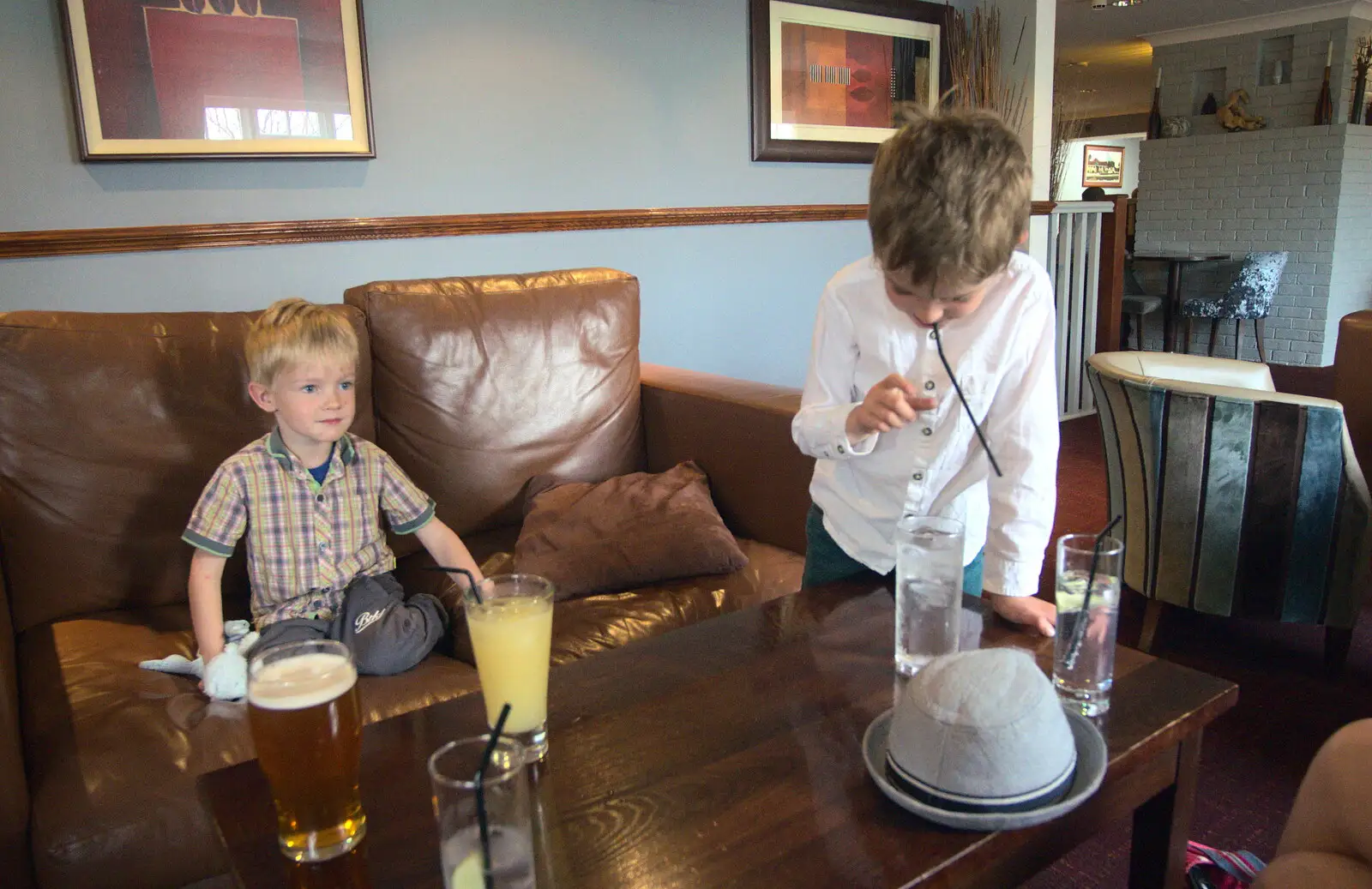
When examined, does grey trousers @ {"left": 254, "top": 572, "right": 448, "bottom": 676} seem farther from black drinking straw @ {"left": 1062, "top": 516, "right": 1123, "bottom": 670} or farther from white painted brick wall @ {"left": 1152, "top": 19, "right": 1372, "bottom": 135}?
white painted brick wall @ {"left": 1152, "top": 19, "right": 1372, "bottom": 135}

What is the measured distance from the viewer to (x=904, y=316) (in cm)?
125

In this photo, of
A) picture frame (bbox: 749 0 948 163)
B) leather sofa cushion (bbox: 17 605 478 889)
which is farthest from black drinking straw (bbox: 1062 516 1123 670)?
picture frame (bbox: 749 0 948 163)

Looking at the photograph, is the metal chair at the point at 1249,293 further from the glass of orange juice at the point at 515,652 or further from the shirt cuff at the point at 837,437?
the glass of orange juice at the point at 515,652

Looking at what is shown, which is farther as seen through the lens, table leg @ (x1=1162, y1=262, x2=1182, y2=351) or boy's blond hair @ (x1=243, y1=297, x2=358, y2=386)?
table leg @ (x1=1162, y1=262, x2=1182, y2=351)

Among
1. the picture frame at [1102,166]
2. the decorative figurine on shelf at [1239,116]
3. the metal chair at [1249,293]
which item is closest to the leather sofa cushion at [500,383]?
the metal chair at [1249,293]

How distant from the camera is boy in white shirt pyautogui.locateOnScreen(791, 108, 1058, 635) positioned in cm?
96

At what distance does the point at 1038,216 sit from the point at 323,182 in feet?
10.5

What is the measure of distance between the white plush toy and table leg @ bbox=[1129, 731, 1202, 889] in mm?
1210

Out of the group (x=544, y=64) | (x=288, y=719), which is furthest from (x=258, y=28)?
(x=288, y=719)

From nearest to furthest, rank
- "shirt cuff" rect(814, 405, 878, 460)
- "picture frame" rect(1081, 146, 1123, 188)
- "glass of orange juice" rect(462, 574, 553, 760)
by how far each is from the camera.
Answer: "glass of orange juice" rect(462, 574, 553, 760) < "shirt cuff" rect(814, 405, 878, 460) < "picture frame" rect(1081, 146, 1123, 188)

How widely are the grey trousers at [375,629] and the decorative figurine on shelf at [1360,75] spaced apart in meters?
8.03

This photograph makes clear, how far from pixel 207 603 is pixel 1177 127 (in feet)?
27.3

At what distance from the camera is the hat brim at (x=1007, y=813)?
0.74m

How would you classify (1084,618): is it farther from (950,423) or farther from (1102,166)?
(1102,166)
